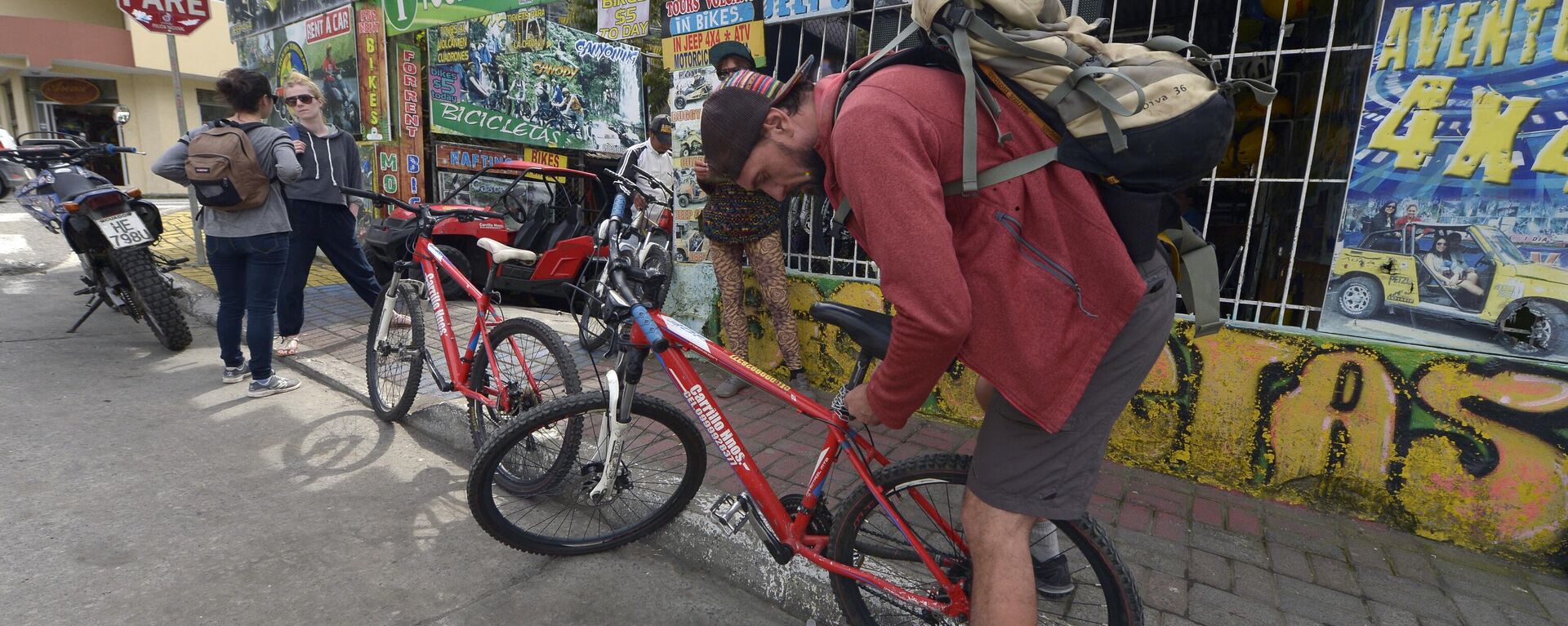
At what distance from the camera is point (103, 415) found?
3.83 metres

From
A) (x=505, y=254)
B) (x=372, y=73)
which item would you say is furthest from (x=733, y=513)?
(x=372, y=73)

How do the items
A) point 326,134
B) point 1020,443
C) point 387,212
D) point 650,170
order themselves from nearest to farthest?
1. point 1020,443
2. point 326,134
3. point 650,170
4. point 387,212

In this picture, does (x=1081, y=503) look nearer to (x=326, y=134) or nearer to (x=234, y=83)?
(x=234, y=83)

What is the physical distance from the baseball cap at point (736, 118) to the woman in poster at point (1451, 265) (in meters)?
2.78

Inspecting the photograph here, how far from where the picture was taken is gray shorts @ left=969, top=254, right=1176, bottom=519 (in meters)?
1.67

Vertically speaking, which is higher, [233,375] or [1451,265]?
[1451,265]

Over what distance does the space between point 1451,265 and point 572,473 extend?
3546mm

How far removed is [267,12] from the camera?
10094mm

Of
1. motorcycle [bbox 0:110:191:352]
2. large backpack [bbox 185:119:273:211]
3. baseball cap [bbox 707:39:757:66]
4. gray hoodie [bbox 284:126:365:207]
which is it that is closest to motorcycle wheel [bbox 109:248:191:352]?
motorcycle [bbox 0:110:191:352]

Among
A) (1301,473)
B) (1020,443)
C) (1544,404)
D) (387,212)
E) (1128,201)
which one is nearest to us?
(1128,201)

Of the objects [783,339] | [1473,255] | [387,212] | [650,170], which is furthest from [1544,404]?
[387,212]

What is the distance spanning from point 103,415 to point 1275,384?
226 inches

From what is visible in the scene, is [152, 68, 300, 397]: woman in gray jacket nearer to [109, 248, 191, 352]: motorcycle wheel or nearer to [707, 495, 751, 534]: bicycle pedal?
[109, 248, 191, 352]: motorcycle wheel

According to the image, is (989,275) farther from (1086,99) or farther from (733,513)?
(733,513)
